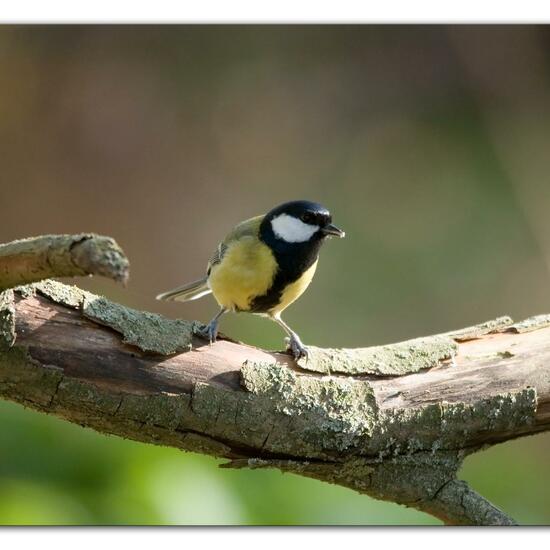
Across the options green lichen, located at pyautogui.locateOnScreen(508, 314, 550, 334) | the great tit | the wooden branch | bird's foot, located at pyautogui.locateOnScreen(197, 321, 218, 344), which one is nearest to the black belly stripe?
the great tit

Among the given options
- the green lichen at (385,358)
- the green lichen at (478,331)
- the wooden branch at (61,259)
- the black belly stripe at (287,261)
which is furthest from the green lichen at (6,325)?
the green lichen at (478,331)

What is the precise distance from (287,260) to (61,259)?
0.84m

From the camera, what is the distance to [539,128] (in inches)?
92.1

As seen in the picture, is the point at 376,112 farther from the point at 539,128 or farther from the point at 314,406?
the point at 314,406

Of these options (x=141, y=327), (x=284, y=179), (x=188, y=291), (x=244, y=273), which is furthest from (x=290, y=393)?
(x=284, y=179)

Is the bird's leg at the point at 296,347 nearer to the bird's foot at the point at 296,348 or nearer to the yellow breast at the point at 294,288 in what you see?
the bird's foot at the point at 296,348

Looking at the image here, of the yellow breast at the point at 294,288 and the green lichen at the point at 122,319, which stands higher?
the yellow breast at the point at 294,288

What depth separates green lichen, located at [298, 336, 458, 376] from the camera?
4.85 ft

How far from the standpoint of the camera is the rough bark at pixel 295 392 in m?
1.27

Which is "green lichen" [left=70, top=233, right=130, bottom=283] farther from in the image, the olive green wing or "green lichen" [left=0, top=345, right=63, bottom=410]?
the olive green wing

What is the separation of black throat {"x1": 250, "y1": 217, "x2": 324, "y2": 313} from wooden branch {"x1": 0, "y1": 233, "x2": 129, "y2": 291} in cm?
75

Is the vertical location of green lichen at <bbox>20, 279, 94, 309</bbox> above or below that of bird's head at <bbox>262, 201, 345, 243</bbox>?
below

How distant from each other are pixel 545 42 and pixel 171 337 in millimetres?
1338

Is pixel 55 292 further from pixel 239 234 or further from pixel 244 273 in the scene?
pixel 239 234
